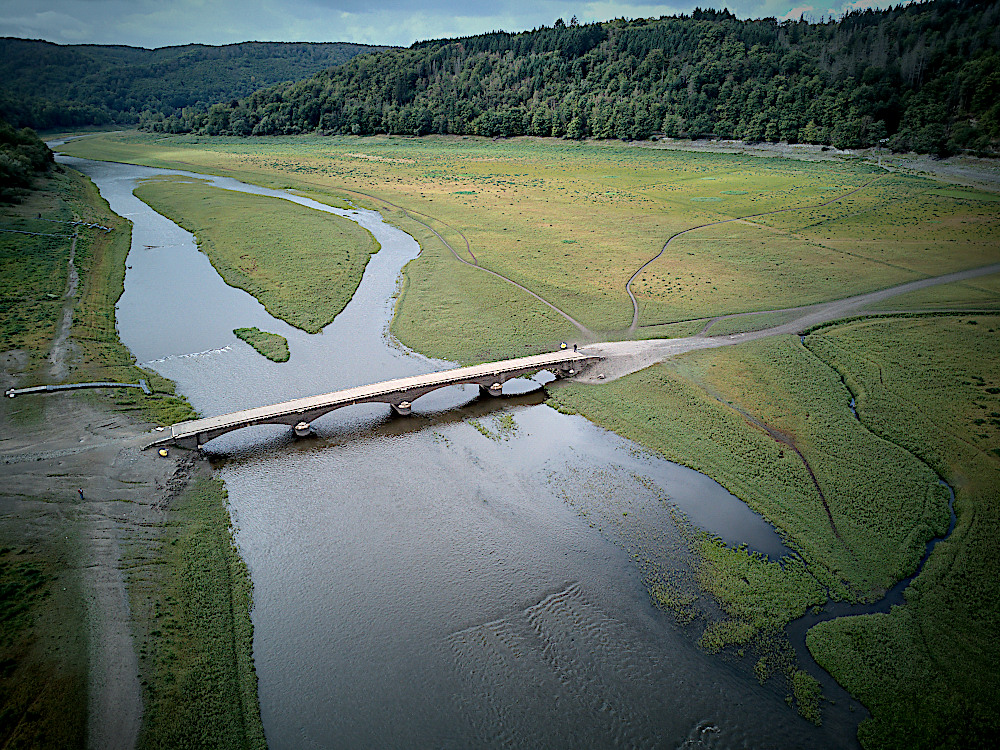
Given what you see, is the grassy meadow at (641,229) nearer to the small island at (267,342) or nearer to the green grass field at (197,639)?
the small island at (267,342)

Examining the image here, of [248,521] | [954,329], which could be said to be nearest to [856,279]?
[954,329]

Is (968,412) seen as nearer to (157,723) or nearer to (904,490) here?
(904,490)

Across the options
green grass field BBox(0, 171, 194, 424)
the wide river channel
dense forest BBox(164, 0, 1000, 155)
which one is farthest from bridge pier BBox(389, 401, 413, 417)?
dense forest BBox(164, 0, 1000, 155)

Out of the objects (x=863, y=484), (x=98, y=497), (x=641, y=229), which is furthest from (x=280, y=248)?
(x=863, y=484)

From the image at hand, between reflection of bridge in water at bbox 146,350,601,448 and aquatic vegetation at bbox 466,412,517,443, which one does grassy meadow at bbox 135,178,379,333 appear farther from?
aquatic vegetation at bbox 466,412,517,443

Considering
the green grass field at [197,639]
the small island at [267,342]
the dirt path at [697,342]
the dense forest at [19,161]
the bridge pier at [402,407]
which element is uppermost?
the dense forest at [19,161]

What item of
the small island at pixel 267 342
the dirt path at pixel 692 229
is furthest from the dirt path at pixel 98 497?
the dirt path at pixel 692 229

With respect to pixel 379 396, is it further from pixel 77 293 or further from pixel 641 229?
pixel 641 229
